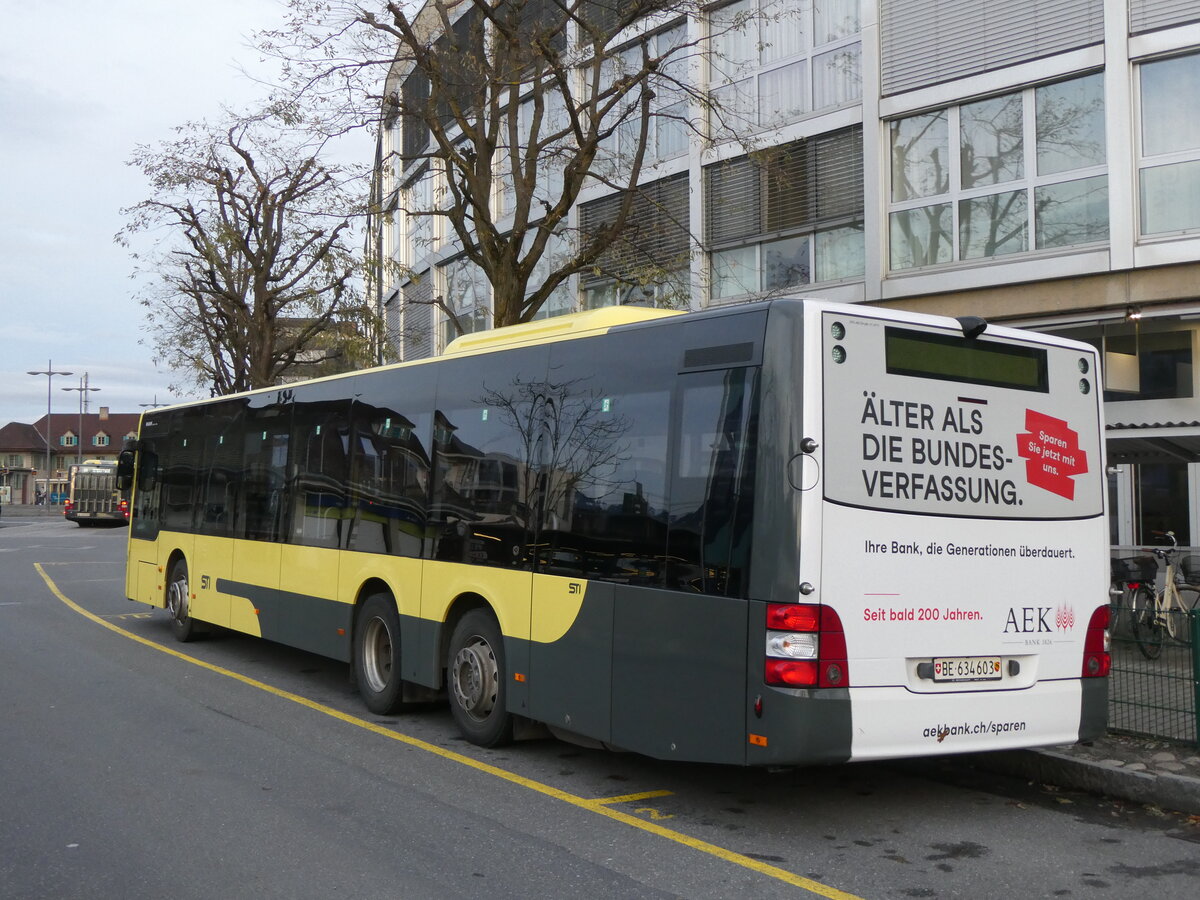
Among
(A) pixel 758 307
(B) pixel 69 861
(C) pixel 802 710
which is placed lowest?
(B) pixel 69 861

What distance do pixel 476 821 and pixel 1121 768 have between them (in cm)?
388

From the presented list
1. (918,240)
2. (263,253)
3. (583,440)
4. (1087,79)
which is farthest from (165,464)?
(263,253)

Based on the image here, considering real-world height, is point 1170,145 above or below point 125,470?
above

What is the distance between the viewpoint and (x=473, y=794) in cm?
711

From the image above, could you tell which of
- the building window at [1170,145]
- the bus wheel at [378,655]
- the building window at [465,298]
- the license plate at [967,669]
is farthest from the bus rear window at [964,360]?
the building window at [465,298]

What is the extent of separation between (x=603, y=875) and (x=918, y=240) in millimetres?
12312

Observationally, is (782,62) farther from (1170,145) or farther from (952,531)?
(952,531)

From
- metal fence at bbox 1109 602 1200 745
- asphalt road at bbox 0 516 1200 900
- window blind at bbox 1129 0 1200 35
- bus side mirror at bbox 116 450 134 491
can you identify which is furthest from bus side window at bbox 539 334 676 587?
bus side mirror at bbox 116 450 134 491

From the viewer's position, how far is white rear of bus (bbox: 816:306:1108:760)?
20.2 feet

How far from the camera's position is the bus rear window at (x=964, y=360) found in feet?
21.2

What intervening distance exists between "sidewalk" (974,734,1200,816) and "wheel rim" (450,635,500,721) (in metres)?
3.33

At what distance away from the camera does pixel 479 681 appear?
8414mm

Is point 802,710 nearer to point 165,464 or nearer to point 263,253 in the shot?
point 165,464

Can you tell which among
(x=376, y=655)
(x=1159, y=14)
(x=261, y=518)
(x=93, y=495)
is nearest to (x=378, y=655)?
(x=376, y=655)
